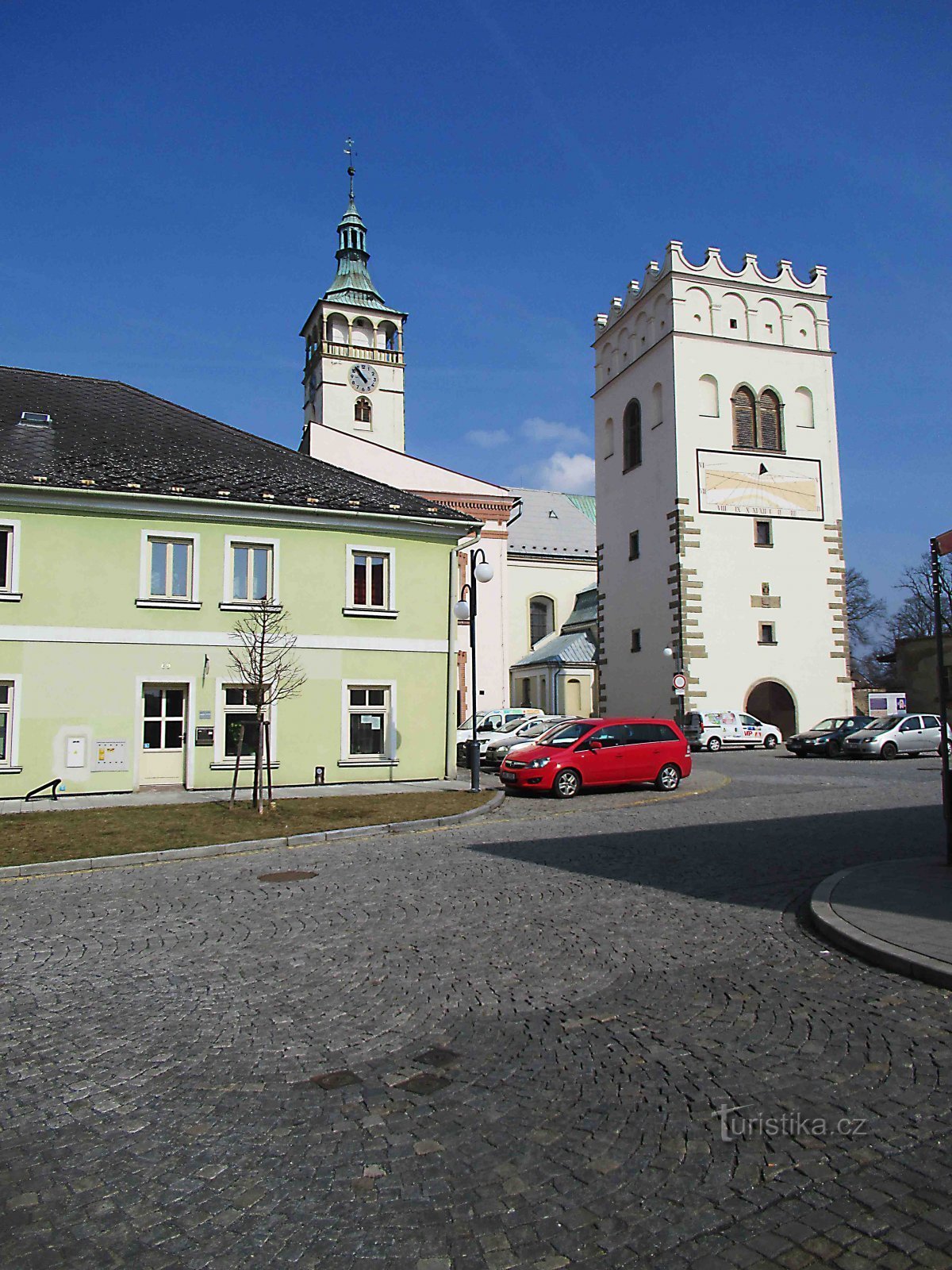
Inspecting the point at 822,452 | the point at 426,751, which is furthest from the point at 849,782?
the point at 822,452

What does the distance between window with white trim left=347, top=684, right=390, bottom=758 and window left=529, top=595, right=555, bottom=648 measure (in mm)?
43372

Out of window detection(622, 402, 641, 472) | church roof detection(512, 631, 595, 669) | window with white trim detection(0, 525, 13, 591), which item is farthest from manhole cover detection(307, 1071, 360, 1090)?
church roof detection(512, 631, 595, 669)

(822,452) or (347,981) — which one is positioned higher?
(822,452)

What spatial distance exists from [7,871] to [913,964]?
10.6 metres

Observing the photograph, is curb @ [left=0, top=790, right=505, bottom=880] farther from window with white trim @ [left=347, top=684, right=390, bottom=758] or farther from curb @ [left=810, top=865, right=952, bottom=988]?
curb @ [left=810, top=865, right=952, bottom=988]

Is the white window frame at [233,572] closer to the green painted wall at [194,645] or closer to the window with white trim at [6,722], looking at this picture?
A: the green painted wall at [194,645]

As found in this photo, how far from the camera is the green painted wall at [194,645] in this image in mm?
20906

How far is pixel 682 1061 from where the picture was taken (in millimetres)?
5172

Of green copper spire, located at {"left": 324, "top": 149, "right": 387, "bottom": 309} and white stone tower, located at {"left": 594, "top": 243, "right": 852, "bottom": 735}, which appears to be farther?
green copper spire, located at {"left": 324, "top": 149, "right": 387, "bottom": 309}

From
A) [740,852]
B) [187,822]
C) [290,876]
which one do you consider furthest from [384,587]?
[740,852]

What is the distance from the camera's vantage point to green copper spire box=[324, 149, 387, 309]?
67938mm

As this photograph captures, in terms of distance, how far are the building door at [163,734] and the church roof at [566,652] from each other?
36.1 meters

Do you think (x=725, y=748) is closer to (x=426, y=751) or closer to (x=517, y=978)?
(x=426, y=751)

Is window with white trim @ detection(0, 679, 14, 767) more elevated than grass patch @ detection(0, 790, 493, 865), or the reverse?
window with white trim @ detection(0, 679, 14, 767)
